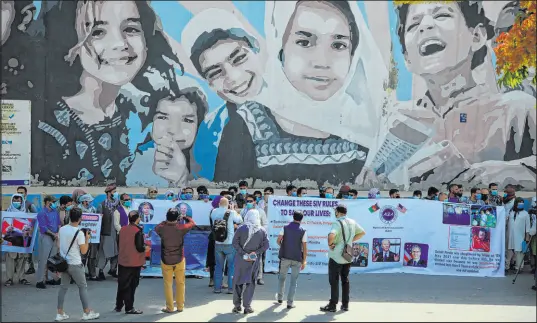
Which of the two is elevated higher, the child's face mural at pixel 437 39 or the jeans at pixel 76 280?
the child's face mural at pixel 437 39

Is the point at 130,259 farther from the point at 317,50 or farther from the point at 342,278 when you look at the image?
the point at 317,50

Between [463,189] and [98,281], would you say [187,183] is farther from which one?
[463,189]

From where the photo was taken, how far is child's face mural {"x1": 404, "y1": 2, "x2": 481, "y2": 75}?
65.7ft

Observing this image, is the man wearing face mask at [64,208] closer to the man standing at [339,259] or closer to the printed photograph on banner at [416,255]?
the man standing at [339,259]

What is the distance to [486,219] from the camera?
49.8ft

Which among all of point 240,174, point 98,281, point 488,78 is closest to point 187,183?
point 240,174

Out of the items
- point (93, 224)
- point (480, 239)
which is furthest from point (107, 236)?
point (480, 239)

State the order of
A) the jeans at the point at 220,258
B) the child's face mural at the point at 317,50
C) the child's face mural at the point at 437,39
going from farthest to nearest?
the child's face mural at the point at 437,39 → the child's face mural at the point at 317,50 → the jeans at the point at 220,258

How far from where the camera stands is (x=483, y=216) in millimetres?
15188

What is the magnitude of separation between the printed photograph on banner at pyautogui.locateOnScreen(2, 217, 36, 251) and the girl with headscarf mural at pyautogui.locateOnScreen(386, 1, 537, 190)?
10.1 metres

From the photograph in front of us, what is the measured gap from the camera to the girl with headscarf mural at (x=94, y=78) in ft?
63.0

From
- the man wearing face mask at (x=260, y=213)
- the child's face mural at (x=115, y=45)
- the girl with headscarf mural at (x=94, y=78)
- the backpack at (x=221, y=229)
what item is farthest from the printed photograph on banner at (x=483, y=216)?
the child's face mural at (x=115, y=45)

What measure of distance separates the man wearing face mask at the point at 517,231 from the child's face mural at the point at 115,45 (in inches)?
400

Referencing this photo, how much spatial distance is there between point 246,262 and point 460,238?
18.2 ft
